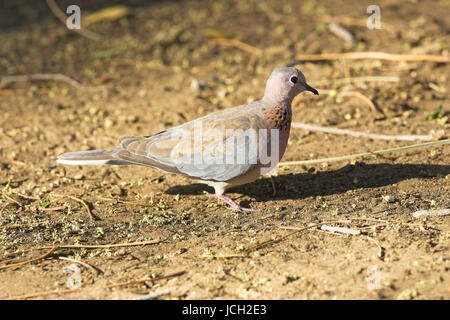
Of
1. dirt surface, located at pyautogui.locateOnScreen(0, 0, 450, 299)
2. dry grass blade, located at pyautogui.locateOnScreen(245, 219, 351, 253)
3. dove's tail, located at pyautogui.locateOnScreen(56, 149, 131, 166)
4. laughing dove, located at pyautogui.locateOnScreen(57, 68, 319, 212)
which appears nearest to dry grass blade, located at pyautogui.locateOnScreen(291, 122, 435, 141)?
dirt surface, located at pyautogui.locateOnScreen(0, 0, 450, 299)

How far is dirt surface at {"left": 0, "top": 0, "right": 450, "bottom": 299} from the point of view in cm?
337

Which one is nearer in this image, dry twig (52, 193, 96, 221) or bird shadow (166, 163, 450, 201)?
dry twig (52, 193, 96, 221)

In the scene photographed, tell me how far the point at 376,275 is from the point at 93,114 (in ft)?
13.9

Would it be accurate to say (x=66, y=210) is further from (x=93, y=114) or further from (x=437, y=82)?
(x=437, y=82)

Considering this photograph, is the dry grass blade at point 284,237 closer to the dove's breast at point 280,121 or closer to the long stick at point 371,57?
the dove's breast at point 280,121

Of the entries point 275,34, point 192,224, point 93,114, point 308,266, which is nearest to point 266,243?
point 308,266

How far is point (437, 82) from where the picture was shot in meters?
6.45

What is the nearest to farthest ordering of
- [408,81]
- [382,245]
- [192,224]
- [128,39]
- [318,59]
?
[382,245]
[192,224]
[408,81]
[318,59]
[128,39]

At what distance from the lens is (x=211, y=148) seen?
4.26 meters

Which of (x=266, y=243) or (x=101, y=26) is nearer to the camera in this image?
(x=266, y=243)

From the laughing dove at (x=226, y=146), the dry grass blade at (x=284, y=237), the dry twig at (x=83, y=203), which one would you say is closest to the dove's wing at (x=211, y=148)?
the laughing dove at (x=226, y=146)

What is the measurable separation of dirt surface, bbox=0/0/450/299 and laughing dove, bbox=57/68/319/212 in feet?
1.10

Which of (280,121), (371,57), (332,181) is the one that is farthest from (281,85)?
(371,57)

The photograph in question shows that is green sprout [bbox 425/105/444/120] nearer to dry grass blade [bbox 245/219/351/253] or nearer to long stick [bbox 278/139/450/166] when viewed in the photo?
long stick [bbox 278/139/450/166]
